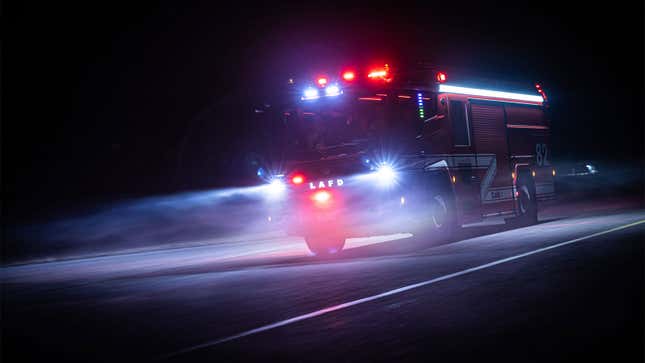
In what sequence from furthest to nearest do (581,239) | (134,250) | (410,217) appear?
(134,250) → (410,217) → (581,239)

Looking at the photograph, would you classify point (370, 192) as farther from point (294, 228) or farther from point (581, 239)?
point (581, 239)

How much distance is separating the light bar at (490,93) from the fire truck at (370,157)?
6 centimetres

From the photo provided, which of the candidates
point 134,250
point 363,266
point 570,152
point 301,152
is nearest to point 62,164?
point 134,250

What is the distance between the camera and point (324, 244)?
14469mm

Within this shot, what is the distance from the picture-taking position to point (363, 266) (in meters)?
11.5

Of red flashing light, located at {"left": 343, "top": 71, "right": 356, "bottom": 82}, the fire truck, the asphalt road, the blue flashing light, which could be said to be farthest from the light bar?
the asphalt road

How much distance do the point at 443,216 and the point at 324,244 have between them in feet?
8.22

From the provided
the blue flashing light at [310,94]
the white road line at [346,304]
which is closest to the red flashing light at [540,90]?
the white road line at [346,304]

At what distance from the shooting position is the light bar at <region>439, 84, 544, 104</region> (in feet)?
50.9

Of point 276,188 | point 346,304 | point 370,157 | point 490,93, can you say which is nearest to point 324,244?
point 276,188

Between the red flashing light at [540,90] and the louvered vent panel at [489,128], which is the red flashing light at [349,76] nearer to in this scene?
the louvered vent panel at [489,128]

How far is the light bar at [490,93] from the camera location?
50.9 ft

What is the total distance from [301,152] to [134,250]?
8.16 m

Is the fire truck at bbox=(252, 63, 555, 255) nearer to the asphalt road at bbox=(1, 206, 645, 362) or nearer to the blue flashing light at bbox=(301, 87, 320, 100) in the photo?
the blue flashing light at bbox=(301, 87, 320, 100)
